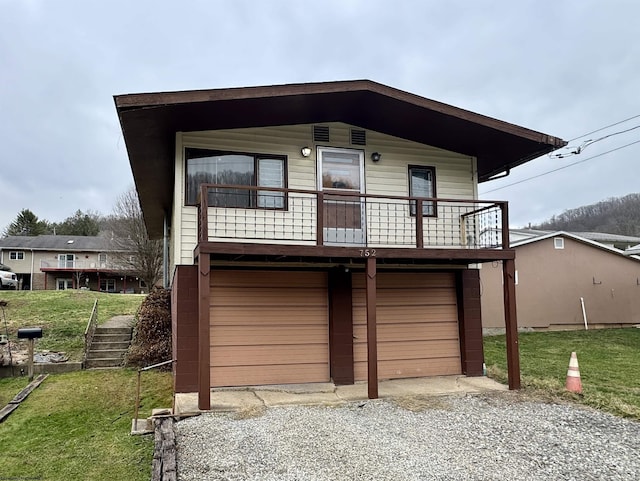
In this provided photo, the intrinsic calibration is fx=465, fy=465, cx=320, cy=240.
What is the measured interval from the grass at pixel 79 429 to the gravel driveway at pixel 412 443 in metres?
0.69

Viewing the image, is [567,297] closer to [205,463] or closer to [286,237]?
[286,237]

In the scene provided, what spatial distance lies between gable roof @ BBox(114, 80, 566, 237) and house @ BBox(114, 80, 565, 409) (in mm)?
34

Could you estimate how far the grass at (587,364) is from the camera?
7.51 meters

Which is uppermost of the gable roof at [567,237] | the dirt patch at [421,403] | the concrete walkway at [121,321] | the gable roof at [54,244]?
the gable roof at [54,244]

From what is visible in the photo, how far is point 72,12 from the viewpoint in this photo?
12.0 m

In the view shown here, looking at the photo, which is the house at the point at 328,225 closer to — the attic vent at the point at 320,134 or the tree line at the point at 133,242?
the attic vent at the point at 320,134

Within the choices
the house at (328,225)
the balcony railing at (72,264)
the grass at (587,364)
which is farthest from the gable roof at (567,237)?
the balcony railing at (72,264)

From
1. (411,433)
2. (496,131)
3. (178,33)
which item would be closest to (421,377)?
(411,433)

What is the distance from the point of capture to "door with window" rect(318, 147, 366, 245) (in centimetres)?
898

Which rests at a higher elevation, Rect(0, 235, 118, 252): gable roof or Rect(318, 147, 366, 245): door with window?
Rect(0, 235, 118, 252): gable roof

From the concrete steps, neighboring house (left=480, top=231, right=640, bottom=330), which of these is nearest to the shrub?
the concrete steps

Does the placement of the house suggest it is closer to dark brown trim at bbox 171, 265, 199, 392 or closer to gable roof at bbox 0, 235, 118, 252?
dark brown trim at bbox 171, 265, 199, 392

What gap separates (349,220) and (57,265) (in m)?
38.0

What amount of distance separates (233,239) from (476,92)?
18107 mm
